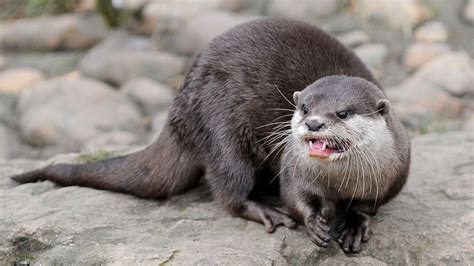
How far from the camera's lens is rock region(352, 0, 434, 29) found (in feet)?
16.0

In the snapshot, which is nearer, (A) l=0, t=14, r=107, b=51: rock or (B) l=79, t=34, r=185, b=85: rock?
(B) l=79, t=34, r=185, b=85: rock

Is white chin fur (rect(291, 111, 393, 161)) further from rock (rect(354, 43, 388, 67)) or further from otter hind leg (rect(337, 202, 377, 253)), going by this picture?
rock (rect(354, 43, 388, 67))

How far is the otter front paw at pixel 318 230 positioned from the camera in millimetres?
2164

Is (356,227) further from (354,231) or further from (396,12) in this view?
(396,12)

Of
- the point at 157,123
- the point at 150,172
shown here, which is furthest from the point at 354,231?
the point at 157,123

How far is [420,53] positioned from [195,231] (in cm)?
281

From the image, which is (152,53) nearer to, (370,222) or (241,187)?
(241,187)

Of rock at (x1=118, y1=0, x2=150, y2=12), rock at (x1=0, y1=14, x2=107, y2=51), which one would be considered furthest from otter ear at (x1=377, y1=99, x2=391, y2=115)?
rock at (x1=118, y1=0, x2=150, y2=12)

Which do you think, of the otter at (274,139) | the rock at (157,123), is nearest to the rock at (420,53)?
the rock at (157,123)

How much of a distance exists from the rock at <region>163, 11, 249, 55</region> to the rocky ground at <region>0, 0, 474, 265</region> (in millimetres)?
10

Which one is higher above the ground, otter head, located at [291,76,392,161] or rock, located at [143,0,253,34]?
otter head, located at [291,76,392,161]

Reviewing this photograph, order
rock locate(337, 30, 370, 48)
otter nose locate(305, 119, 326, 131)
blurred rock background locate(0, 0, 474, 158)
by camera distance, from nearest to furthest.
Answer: otter nose locate(305, 119, 326, 131) → blurred rock background locate(0, 0, 474, 158) → rock locate(337, 30, 370, 48)

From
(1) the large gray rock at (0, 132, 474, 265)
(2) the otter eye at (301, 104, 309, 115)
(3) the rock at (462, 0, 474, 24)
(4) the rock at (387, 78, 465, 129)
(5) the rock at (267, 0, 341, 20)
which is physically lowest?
(4) the rock at (387, 78, 465, 129)

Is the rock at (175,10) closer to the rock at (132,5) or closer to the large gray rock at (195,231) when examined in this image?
the rock at (132,5)
